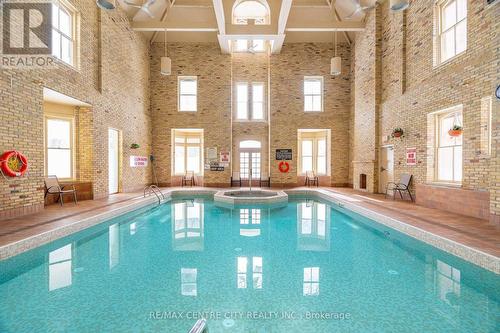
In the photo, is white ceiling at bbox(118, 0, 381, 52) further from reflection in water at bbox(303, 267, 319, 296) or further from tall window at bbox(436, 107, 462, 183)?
reflection in water at bbox(303, 267, 319, 296)

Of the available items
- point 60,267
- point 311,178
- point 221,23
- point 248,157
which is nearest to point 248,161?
point 248,157

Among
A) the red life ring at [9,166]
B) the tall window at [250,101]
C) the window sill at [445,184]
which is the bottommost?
the window sill at [445,184]

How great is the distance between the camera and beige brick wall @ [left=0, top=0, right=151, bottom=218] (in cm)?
500

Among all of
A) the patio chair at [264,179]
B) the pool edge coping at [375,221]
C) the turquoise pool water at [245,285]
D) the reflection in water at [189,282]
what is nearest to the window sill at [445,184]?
the pool edge coping at [375,221]

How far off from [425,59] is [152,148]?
1087 centimetres

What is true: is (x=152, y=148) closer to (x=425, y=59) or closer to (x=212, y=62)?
(x=212, y=62)

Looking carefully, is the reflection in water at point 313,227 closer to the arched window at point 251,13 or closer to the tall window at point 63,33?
the tall window at point 63,33

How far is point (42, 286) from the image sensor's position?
2.83 m

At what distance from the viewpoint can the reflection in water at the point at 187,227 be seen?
4300mm

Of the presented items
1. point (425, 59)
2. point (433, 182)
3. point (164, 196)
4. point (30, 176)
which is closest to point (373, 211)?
point (433, 182)

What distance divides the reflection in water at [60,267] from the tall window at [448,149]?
25.6 feet

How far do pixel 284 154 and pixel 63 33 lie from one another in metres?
8.86

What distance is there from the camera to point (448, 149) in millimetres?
6395

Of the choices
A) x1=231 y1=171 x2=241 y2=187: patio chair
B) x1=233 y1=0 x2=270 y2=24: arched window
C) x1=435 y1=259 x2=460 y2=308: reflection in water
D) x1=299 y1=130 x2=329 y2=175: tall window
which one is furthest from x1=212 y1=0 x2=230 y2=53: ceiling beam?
x1=435 y1=259 x2=460 y2=308: reflection in water
